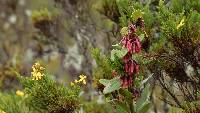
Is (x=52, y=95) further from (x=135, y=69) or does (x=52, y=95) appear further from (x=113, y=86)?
(x=135, y=69)

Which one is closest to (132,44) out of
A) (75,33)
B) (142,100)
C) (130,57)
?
(130,57)

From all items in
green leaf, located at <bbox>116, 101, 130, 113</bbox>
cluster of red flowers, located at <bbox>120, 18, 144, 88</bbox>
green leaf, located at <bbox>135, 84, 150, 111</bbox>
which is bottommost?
green leaf, located at <bbox>116, 101, 130, 113</bbox>

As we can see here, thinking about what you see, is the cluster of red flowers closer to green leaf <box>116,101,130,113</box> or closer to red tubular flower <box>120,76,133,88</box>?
red tubular flower <box>120,76,133,88</box>

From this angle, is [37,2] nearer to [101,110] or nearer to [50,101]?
[101,110]

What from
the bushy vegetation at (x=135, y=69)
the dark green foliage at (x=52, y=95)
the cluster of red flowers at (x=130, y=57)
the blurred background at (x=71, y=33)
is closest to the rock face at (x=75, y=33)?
the blurred background at (x=71, y=33)

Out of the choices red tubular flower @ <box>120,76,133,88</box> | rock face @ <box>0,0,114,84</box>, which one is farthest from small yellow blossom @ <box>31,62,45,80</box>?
rock face @ <box>0,0,114,84</box>

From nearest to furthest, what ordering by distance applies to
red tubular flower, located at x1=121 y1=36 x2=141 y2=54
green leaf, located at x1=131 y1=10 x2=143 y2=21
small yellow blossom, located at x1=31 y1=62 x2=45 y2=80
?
red tubular flower, located at x1=121 y1=36 x2=141 y2=54 → green leaf, located at x1=131 y1=10 x2=143 y2=21 → small yellow blossom, located at x1=31 y1=62 x2=45 y2=80

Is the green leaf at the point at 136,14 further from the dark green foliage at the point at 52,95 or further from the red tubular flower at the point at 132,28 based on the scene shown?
the dark green foliage at the point at 52,95

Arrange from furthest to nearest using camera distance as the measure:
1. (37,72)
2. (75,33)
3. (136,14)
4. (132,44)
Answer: (75,33) → (37,72) → (136,14) → (132,44)

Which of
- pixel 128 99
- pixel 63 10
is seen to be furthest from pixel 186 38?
pixel 63 10
